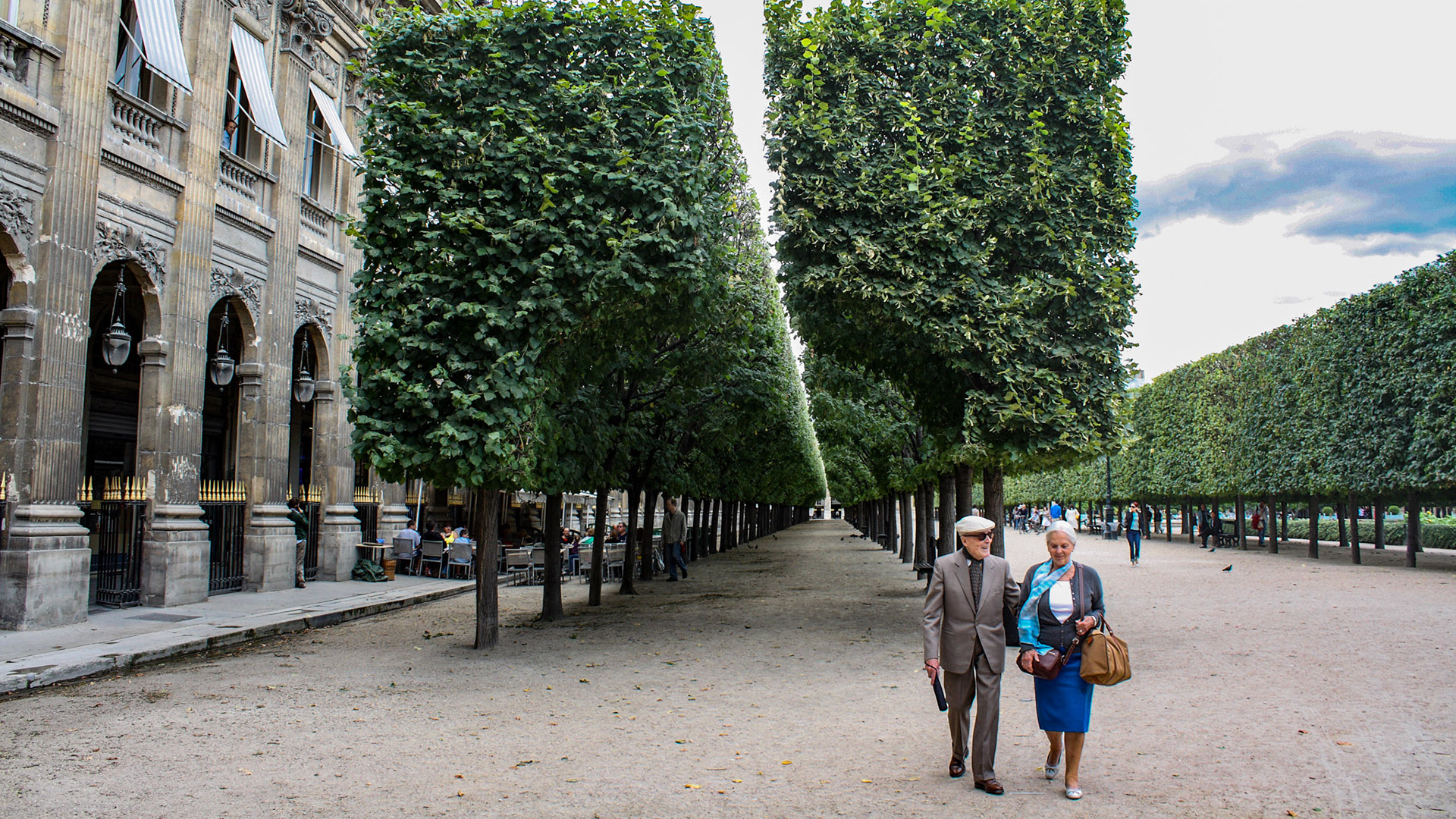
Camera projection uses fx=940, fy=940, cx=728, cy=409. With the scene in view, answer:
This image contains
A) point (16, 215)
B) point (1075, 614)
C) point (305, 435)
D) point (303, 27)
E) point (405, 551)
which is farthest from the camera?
point (305, 435)

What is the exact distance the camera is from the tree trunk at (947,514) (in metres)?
19.2

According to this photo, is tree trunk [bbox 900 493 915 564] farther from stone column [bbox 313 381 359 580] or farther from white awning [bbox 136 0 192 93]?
white awning [bbox 136 0 192 93]

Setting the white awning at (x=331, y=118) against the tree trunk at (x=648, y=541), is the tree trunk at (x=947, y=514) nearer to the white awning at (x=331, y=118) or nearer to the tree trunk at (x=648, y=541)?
the tree trunk at (x=648, y=541)

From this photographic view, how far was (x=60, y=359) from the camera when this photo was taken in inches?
511

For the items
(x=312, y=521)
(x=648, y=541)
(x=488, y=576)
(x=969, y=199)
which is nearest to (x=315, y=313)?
(x=312, y=521)

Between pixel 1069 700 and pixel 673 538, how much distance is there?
1878cm

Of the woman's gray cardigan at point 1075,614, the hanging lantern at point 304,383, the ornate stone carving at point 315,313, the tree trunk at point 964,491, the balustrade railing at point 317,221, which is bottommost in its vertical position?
the woman's gray cardigan at point 1075,614

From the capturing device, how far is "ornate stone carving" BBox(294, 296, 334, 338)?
1991 cm

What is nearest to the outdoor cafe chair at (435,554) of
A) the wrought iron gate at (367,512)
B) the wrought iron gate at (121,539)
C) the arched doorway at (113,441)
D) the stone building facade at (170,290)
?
the wrought iron gate at (367,512)

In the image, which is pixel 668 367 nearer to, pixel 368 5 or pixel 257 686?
pixel 257 686

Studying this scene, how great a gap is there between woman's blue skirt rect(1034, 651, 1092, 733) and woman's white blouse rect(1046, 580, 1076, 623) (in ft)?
0.80

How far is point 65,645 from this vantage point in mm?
11078

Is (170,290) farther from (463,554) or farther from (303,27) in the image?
(463,554)

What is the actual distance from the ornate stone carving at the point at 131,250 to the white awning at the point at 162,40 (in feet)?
7.96
